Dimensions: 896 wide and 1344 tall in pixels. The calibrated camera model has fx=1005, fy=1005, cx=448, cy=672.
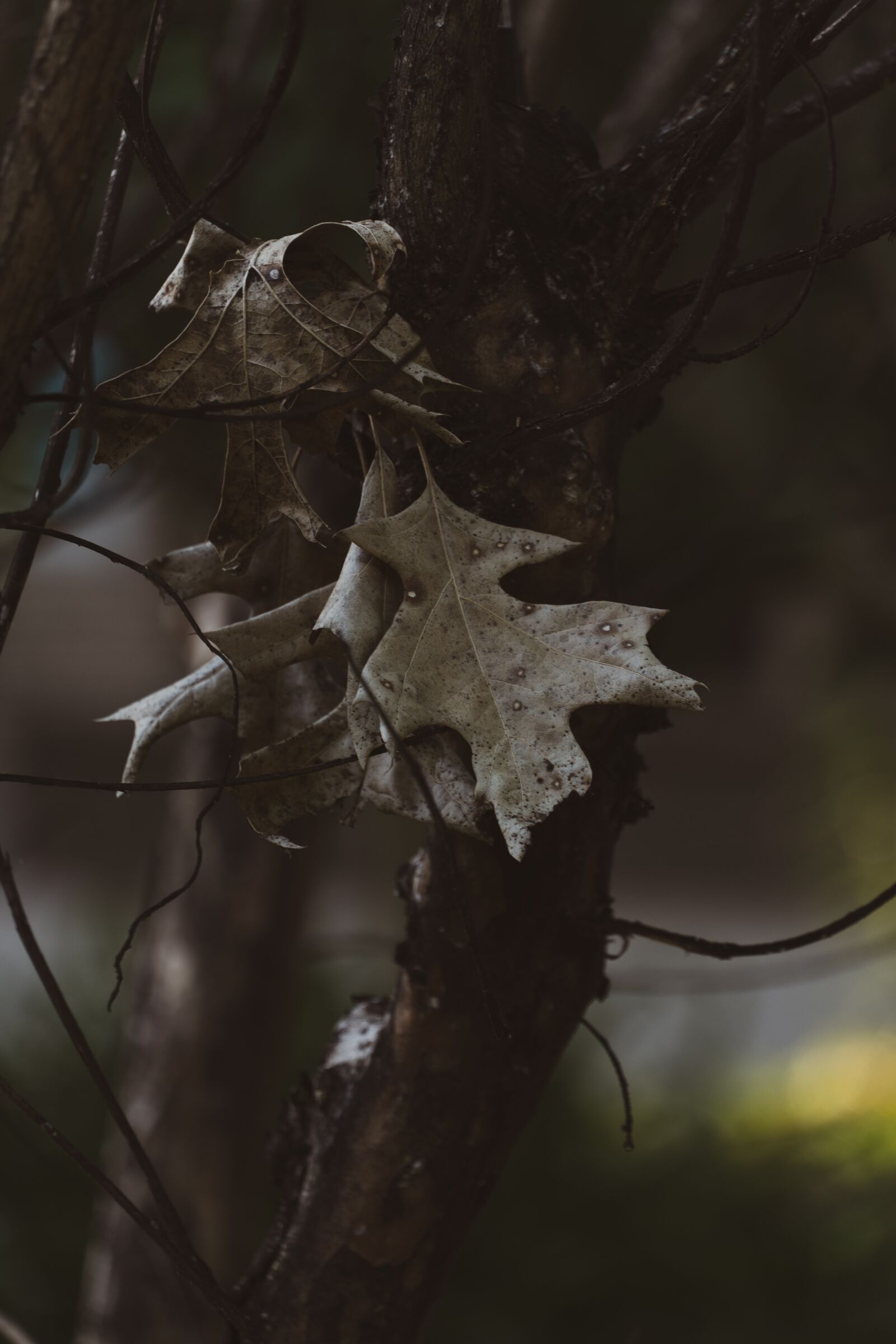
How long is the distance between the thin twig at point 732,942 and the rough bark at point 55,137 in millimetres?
265

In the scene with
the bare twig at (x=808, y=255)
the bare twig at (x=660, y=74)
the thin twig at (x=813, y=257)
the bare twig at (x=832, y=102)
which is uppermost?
the bare twig at (x=660, y=74)

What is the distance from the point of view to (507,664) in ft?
0.95

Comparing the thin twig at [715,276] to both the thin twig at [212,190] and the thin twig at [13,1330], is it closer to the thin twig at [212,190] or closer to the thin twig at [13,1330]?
the thin twig at [212,190]

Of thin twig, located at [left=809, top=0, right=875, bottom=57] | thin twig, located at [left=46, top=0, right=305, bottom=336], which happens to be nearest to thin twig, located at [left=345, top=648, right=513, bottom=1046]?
thin twig, located at [left=46, top=0, right=305, bottom=336]

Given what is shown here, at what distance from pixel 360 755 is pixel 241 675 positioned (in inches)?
3.1

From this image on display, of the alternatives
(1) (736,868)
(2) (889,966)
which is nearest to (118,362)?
(2) (889,966)

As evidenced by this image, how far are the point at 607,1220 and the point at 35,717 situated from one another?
2.43m

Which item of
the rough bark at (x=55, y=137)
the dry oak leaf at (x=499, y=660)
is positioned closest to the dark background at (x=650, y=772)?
the rough bark at (x=55, y=137)

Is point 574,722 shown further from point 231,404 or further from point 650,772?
point 650,772

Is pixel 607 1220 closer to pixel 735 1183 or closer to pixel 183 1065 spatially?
pixel 735 1183

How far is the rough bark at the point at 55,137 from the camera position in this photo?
0.20 metres

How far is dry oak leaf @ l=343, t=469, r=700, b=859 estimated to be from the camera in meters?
0.27

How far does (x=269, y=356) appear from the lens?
28 cm

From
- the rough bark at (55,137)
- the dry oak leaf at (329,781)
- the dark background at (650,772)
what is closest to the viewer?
the rough bark at (55,137)
